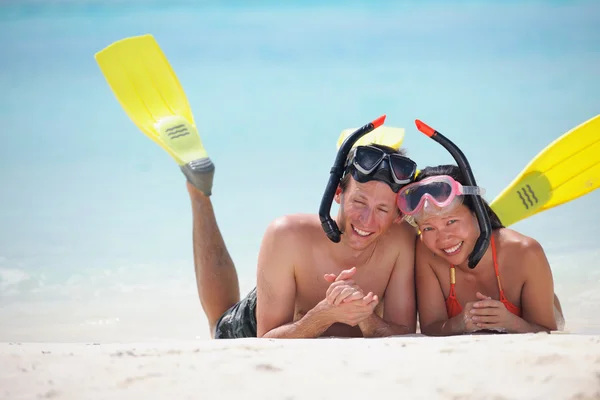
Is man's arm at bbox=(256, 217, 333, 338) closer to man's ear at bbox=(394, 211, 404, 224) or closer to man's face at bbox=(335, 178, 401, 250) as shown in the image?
man's face at bbox=(335, 178, 401, 250)

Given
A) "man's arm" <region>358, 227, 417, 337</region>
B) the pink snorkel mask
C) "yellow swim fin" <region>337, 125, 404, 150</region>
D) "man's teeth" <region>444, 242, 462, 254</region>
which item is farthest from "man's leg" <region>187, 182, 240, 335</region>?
"man's teeth" <region>444, 242, 462, 254</region>

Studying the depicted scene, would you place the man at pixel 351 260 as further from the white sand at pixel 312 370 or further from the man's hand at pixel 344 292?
the white sand at pixel 312 370

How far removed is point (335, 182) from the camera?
3.71 m

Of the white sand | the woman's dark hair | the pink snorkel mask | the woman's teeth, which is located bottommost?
the white sand

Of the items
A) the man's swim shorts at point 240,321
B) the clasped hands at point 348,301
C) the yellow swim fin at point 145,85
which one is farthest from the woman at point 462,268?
the yellow swim fin at point 145,85

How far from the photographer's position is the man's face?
12.2 feet

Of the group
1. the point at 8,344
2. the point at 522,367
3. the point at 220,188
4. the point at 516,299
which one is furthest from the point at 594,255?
the point at 8,344

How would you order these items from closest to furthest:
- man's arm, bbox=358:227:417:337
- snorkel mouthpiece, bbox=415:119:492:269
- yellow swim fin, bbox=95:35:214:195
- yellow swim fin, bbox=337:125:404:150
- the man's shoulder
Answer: snorkel mouthpiece, bbox=415:119:492:269 → man's arm, bbox=358:227:417:337 → the man's shoulder → yellow swim fin, bbox=337:125:404:150 → yellow swim fin, bbox=95:35:214:195

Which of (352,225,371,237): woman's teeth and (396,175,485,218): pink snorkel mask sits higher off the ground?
(396,175,485,218): pink snorkel mask

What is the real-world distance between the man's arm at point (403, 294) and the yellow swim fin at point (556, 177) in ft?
3.43

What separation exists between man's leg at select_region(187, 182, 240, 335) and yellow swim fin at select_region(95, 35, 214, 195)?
87cm

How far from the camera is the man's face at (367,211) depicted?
371cm

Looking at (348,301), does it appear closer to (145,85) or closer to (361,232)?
(361,232)

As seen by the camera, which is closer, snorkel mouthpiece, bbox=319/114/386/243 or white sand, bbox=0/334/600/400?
white sand, bbox=0/334/600/400
